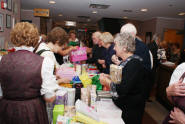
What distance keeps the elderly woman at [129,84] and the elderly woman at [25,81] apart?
667mm

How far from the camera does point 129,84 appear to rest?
150cm

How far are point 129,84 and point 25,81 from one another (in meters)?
0.94

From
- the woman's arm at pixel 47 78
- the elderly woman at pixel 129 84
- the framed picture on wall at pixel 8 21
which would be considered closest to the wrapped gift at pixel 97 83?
the elderly woman at pixel 129 84

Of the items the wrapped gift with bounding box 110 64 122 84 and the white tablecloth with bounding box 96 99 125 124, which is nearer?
Answer: the white tablecloth with bounding box 96 99 125 124

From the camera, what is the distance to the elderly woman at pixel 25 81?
3.72ft

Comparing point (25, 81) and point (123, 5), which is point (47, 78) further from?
point (123, 5)

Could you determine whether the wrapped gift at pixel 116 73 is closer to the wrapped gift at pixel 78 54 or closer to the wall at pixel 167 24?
the wrapped gift at pixel 78 54

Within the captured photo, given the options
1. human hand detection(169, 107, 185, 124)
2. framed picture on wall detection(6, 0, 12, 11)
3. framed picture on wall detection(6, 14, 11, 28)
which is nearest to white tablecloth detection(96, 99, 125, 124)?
human hand detection(169, 107, 185, 124)

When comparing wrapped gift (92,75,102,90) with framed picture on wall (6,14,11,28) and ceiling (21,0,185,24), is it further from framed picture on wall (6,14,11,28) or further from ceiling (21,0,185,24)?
ceiling (21,0,185,24)

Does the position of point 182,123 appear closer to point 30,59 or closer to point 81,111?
point 81,111

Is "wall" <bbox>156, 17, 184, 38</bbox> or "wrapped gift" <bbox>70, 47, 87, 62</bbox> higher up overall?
"wall" <bbox>156, 17, 184, 38</bbox>

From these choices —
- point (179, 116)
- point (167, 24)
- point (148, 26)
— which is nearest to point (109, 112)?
point (179, 116)

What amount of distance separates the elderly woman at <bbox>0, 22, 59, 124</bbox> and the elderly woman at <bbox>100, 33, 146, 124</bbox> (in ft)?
2.19

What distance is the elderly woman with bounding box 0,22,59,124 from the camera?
3.72ft
